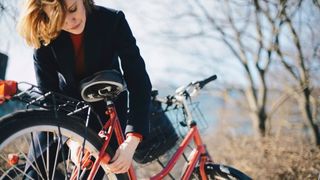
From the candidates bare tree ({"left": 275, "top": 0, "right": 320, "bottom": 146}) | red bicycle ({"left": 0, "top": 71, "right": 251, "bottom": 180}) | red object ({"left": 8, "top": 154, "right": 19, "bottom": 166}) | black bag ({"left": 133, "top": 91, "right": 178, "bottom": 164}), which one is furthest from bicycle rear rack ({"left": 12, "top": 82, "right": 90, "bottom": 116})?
bare tree ({"left": 275, "top": 0, "right": 320, "bottom": 146})

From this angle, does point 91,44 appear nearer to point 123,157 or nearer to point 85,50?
point 85,50

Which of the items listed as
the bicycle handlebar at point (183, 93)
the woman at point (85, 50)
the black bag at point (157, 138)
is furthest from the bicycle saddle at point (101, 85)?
the bicycle handlebar at point (183, 93)

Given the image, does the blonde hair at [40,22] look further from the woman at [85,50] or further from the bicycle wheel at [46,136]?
the bicycle wheel at [46,136]

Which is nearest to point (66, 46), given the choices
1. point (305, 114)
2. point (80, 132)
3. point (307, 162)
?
point (80, 132)

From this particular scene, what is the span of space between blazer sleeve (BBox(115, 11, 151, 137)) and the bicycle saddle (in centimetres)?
7

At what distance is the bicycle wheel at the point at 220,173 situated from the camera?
111 inches

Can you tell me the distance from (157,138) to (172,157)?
1.39 feet

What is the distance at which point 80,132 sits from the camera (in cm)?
204

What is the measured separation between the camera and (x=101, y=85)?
2.19 m

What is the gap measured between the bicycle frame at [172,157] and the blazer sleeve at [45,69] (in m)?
0.32

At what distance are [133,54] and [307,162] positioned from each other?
3325 mm

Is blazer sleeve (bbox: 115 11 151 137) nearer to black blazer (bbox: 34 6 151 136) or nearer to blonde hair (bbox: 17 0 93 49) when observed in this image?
black blazer (bbox: 34 6 151 136)

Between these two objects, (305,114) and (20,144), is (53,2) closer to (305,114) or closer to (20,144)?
(20,144)

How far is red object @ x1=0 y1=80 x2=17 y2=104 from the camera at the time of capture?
5.87 ft
